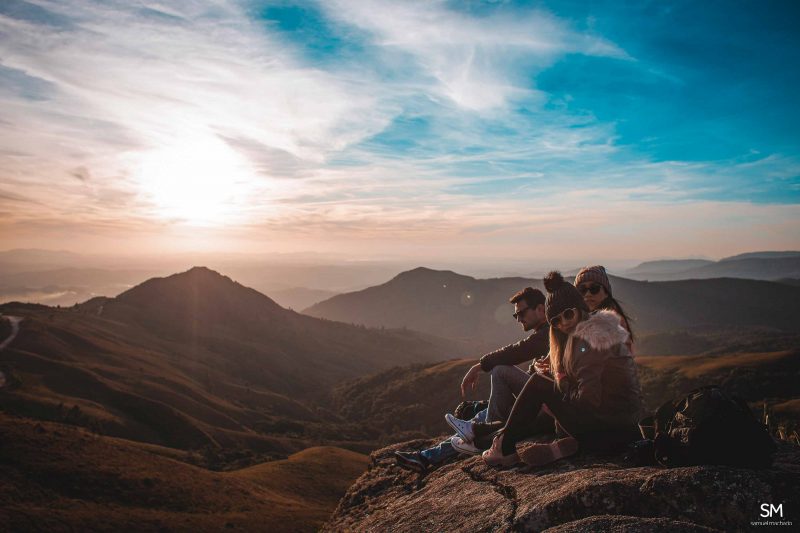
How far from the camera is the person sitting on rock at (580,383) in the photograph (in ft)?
19.7

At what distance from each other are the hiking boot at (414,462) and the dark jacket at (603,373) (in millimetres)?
4294

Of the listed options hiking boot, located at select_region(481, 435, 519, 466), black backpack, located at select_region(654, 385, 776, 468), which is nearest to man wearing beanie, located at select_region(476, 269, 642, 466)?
hiking boot, located at select_region(481, 435, 519, 466)

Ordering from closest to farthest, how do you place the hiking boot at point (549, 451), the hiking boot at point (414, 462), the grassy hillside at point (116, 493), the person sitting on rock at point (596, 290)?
the hiking boot at point (549, 451), the person sitting on rock at point (596, 290), the hiking boot at point (414, 462), the grassy hillside at point (116, 493)

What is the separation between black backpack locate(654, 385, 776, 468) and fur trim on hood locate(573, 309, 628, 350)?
3.74 ft

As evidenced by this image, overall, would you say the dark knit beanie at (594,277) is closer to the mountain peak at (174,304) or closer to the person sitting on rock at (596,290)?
the person sitting on rock at (596,290)

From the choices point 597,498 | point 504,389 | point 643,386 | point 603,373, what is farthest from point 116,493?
point 643,386

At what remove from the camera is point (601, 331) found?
19.4 feet

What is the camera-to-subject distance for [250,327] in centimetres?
19138

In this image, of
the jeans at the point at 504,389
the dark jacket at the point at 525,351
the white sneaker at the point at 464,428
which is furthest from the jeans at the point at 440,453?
the dark jacket at the point at 525,351

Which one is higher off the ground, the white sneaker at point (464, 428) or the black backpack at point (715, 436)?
the black backpack at point (715, 436)

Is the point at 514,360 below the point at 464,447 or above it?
above

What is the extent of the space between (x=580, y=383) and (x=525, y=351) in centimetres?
207

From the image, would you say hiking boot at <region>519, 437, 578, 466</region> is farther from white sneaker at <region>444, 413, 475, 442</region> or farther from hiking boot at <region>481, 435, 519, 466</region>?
white sneaker at <region>444, 413, 475, 442</region>

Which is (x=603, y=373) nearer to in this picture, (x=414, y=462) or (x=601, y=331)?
(x=601, y=331)
